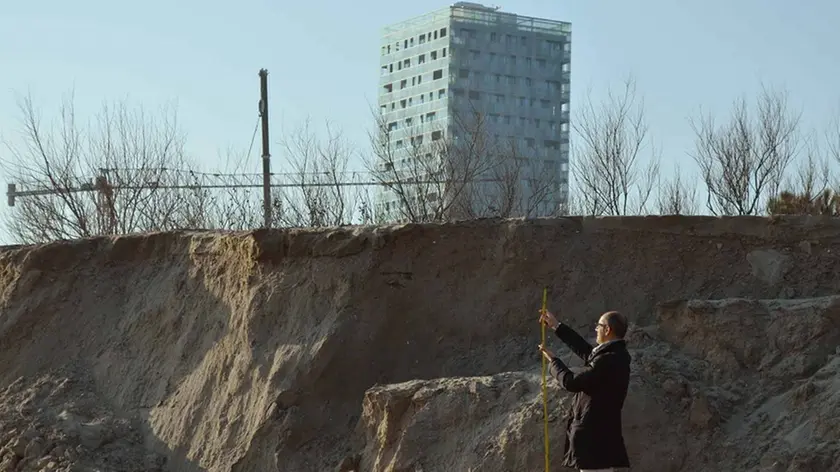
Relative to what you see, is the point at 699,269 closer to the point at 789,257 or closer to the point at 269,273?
the point at 789,257

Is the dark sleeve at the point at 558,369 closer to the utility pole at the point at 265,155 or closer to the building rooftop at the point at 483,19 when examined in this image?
the utility pole at the point at 265,155

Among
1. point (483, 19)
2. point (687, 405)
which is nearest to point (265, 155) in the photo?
point (687, 405)

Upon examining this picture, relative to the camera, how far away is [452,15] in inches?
3578

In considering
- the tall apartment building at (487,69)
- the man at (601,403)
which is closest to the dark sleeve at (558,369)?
the man at (601,403)

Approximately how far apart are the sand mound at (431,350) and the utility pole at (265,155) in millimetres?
6805

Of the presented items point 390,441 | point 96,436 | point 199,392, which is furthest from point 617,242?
point 96,436

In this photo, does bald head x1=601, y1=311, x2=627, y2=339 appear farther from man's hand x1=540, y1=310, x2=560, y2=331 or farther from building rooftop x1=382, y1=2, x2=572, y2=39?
building rooftop x1=382, y1=2, x2=572, y2=39

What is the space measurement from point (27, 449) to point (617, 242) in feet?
22.7

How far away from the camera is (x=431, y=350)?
12.9m

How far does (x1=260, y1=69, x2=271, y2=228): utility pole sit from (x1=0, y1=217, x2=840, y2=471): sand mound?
681cm

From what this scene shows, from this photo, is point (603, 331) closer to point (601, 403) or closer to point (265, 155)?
point (601, 403)

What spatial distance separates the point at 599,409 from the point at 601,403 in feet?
0.15

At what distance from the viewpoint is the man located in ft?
28.1

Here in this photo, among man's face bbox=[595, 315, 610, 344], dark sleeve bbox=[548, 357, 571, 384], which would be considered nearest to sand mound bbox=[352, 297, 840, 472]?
dark sleeve bbox=[548, 357, 571, 384]
